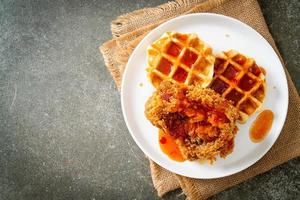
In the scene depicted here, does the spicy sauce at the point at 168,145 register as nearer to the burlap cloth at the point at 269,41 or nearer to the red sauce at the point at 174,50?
the burlap cloth at the point at 269,41

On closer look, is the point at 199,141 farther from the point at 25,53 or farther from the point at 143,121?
the point at 25,53

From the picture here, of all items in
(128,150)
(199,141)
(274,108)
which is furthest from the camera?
(128,150)

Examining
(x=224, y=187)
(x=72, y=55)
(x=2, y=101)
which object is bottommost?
(x=224, y=187)

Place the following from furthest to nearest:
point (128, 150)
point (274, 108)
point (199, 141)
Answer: point (128, 150) < point (274, 108) < point (199, 141)

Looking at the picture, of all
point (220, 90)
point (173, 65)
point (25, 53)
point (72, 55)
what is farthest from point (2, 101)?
point (220, 90)

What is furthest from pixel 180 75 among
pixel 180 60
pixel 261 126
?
pixel 261 126
